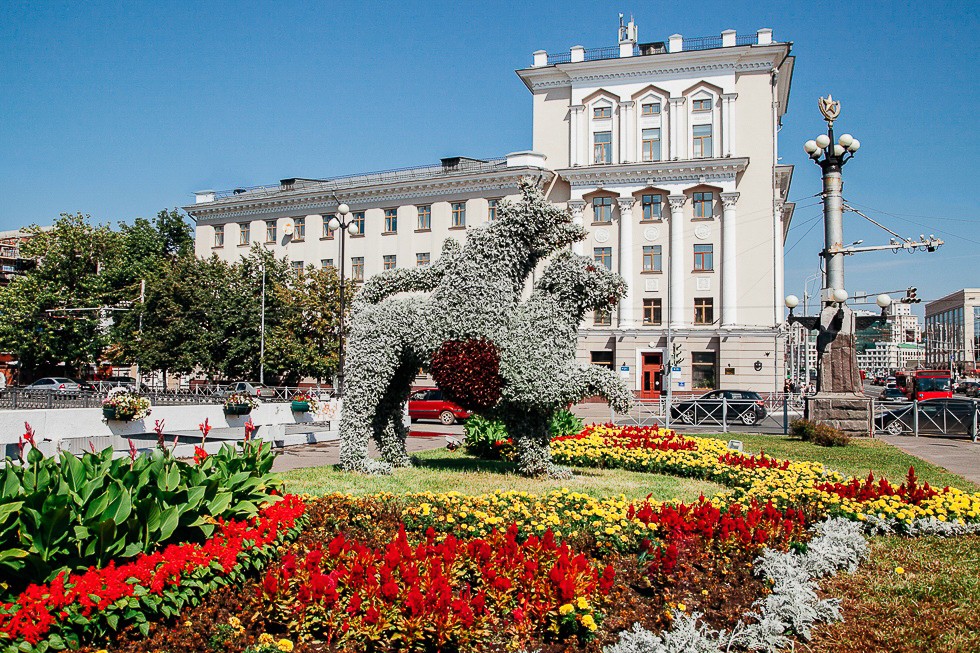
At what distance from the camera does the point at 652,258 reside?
141ft

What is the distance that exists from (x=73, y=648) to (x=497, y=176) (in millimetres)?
40442

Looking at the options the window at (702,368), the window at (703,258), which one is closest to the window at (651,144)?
the window at (703,258)

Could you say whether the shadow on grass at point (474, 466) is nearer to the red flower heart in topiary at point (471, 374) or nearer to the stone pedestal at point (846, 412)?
the red flower heart in topiary at point (471, 374)

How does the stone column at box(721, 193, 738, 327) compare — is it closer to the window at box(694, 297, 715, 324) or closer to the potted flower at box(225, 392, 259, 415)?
the window at box(694, 297, 715, 324)

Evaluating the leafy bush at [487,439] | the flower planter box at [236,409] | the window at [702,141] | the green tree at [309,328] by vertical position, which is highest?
the window at [702,141]

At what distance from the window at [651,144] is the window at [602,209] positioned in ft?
10.8

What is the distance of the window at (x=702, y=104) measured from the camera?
4203cm

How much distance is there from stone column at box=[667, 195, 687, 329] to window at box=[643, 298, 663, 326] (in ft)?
3.14

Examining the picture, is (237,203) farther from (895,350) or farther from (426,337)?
(895,350)

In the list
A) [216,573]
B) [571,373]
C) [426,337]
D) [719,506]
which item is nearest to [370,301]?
[426,337]

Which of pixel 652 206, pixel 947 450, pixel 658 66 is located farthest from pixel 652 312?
pixel 947 450

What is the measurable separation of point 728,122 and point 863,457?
97.5 feet

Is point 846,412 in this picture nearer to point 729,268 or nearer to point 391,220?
point 729,268

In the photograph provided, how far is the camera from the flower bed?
4348mm
